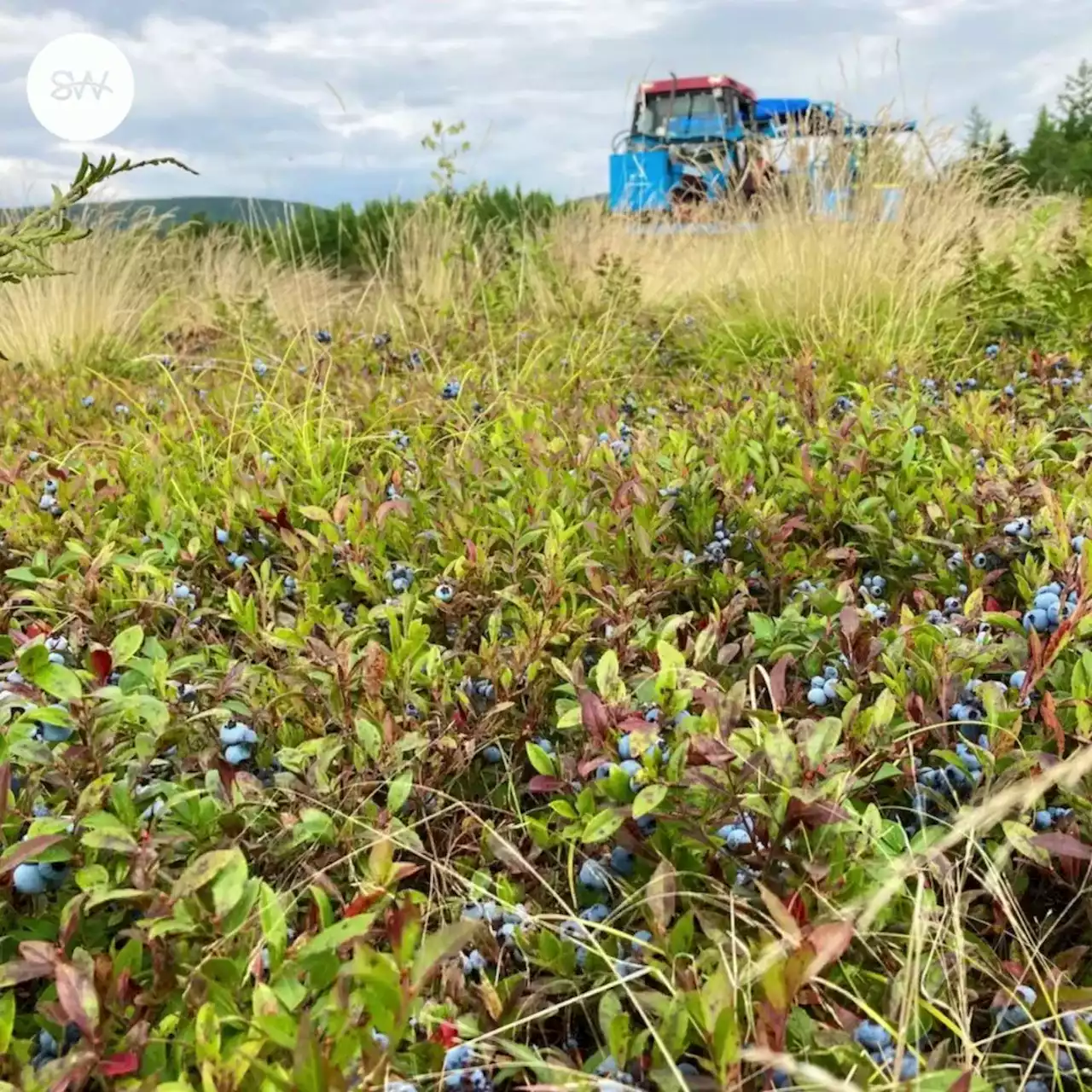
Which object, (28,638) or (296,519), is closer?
(28,638)

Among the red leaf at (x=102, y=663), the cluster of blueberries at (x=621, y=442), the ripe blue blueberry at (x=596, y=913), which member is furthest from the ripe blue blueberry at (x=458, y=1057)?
the cluster of blueberries at (x=621, y=442)

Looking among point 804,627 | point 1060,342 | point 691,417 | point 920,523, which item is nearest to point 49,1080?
point 804,627

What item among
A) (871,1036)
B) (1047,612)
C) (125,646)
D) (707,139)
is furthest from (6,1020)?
(707,139)

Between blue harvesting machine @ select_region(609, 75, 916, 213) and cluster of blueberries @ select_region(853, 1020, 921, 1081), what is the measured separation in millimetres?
5381

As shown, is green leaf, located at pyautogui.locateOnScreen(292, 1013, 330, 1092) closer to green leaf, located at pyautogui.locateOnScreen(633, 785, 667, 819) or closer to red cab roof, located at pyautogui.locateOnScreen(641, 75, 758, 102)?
green leaf, located at pyautogui.locateOnScreen(633, 785, 667, 819)

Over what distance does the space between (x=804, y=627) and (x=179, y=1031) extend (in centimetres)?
104

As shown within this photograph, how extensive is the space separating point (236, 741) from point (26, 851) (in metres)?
0.34

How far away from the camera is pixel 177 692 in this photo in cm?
145

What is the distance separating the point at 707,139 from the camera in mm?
11102

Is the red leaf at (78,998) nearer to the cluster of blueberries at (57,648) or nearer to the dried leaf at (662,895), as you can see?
the dried leaf at (662,895)

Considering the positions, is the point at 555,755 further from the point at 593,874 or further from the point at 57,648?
the point at 57,648

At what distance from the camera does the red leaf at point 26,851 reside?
100 cm

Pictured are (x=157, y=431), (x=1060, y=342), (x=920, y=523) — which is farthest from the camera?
(x=1060, y=342)

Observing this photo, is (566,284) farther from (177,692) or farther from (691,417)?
(177,692)
